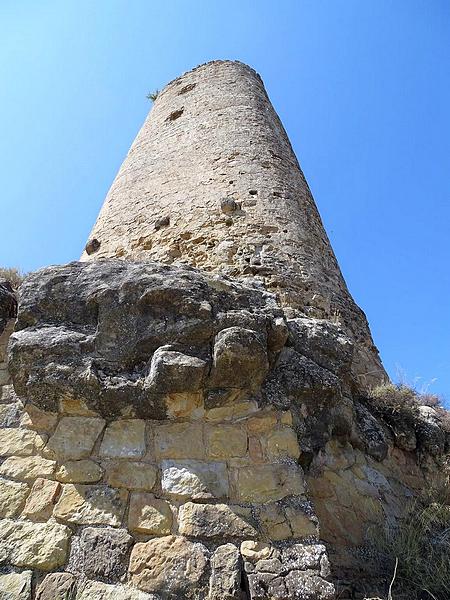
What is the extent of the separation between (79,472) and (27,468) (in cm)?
27

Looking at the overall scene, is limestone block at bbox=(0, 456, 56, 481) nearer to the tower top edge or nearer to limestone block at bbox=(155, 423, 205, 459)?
limestone block at bbox=(155, 423, 205, 459)

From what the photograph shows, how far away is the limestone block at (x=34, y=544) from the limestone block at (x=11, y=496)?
0.04m

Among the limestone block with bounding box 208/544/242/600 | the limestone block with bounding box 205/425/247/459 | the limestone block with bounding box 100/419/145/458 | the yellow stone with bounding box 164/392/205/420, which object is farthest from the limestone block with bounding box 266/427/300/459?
the limestone block with bounding box 100/419/145/458

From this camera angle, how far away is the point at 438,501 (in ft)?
11.0

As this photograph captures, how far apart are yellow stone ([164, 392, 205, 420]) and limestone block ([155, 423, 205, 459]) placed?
46mm

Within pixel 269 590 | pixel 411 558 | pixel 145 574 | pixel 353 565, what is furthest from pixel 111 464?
pixel 411 558

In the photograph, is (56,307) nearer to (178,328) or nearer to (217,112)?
(178,328)

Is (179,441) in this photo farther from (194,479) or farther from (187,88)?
(187,88)

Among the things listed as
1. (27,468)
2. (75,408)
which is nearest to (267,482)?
(75,408)

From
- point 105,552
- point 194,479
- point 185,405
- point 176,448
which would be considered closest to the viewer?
point 105,552

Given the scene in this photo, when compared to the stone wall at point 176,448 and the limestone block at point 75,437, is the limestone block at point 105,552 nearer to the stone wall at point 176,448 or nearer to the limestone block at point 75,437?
the stone wall at point 176,448

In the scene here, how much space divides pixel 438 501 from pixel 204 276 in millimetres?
2179

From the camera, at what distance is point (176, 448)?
2459 mm

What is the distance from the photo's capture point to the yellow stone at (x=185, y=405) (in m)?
2.55
